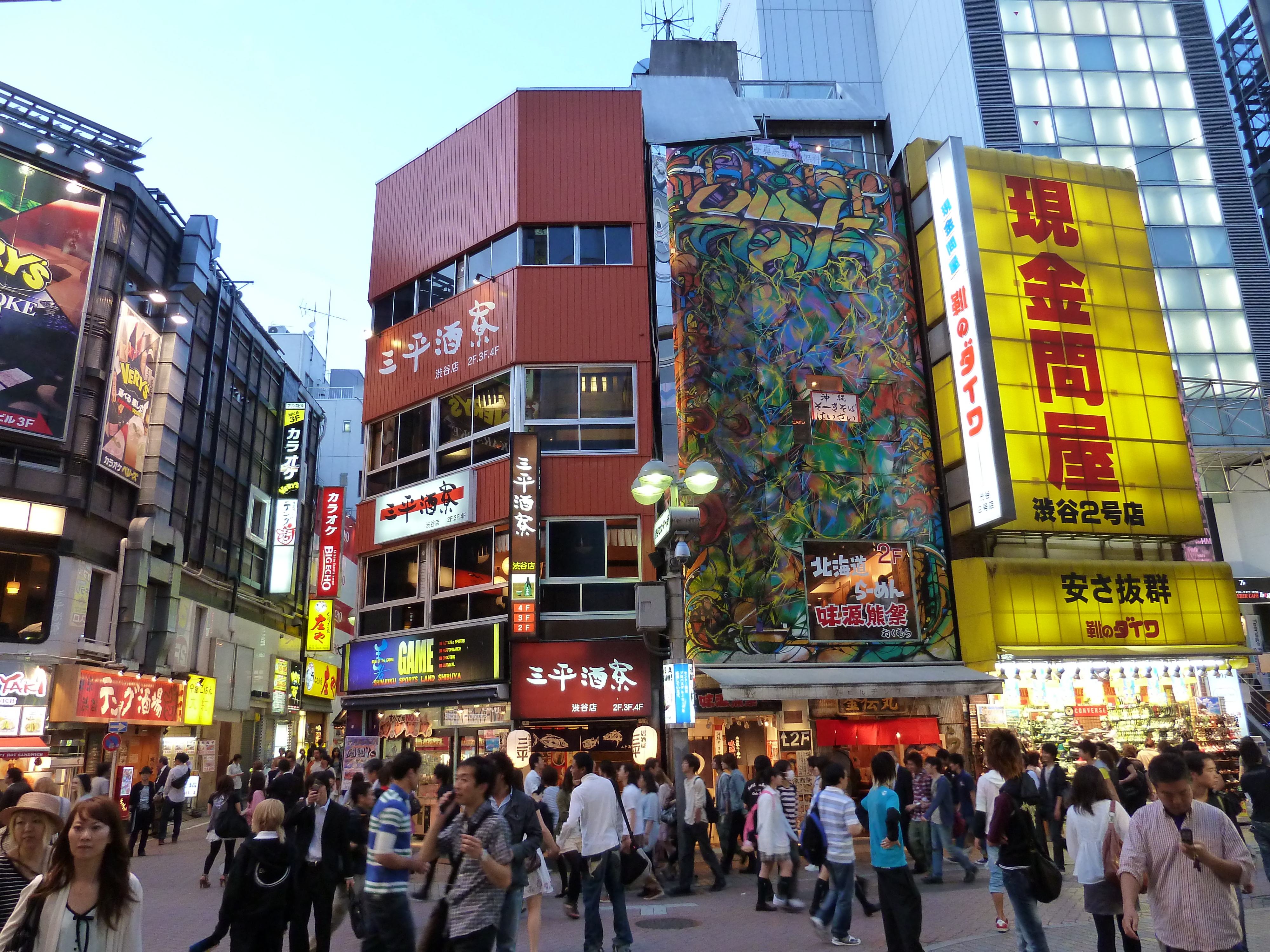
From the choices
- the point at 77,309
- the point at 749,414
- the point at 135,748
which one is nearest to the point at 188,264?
the point at 77,309

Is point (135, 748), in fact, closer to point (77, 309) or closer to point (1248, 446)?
point (77, 309)

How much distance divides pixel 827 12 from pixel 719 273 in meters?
34.0

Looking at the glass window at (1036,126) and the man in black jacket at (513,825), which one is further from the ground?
the glass window at (1036,126)

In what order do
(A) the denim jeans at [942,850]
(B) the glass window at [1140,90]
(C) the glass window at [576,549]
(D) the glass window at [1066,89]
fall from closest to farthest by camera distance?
1. (A) the denim jeans at [942,850]
2. (C) the glass window at [576,549]
3. (D) the glass window at [1066,89]
4. (B) the glass window at [1140,90]

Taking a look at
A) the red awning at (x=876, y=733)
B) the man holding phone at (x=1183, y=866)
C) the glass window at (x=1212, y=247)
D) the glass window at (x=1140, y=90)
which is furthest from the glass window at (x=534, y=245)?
the glass window at (x=1140, y=90)

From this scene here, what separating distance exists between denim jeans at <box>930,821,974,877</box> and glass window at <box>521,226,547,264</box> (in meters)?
15.2

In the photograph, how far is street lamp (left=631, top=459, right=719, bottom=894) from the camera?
12180 millimetres

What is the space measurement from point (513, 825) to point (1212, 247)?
40.2 metres

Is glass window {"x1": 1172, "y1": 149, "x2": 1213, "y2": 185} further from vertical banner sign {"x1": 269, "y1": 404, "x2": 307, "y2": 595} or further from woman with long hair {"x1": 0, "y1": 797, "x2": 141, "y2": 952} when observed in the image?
woman with long hair {"x1": 0, "y1": 797, "x2": 141, "y2": 952}

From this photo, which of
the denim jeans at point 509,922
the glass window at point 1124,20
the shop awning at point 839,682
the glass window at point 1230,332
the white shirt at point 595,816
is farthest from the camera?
the glass window at point 1124,20

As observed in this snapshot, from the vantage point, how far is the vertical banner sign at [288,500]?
128ft

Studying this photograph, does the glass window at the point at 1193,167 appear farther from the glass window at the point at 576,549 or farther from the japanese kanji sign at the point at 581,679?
the japanese kanji sign at the point at 581,679

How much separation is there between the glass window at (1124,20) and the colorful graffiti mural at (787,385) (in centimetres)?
2607

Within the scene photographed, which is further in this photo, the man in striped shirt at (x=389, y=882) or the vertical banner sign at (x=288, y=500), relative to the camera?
the vertical banner sign at (x=288, y=500)
